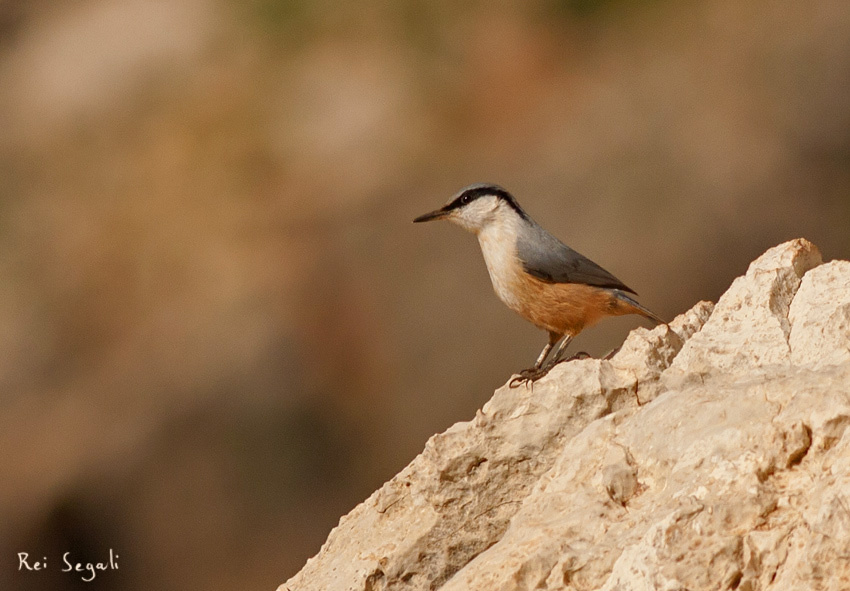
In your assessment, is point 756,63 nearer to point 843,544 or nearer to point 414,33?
point 414,33

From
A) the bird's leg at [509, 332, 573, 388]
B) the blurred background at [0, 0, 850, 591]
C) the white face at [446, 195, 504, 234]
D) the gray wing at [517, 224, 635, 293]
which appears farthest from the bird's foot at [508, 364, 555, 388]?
the blurred background at [0, 0, 850, 591]

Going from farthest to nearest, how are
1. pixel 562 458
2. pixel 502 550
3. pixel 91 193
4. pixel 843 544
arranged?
pixel 91 193, pixel 562 458, pixel 502 550, pixel 843 544

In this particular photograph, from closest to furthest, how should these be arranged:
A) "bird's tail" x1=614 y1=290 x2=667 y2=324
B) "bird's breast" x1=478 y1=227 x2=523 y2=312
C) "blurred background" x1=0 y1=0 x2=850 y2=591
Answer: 1. "bird's tail" x1=614 y1=290 x2=667 y2=324
2. "bird's breast" x1=478 y1=227 x2=523 y2=312
3. "blurred background" x1=0 y1=0 x2=850 y2=591

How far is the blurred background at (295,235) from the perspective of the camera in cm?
1446

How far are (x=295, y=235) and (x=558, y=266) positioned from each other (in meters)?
10.2

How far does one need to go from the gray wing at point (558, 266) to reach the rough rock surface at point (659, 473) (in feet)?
4.03

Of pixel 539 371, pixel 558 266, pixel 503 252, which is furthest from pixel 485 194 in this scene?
pixel 539 371

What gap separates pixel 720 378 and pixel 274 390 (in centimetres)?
1108

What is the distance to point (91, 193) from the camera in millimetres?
17328

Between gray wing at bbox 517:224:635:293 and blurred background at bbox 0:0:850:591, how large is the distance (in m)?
6.75

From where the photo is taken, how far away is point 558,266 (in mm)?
6422

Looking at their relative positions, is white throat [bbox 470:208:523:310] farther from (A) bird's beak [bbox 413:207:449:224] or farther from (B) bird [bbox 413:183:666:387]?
(A) bird's beak [bbox 413:207:449:224]

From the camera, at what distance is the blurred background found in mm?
14461

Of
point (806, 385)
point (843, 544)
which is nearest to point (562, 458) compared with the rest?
point (806, 385)
